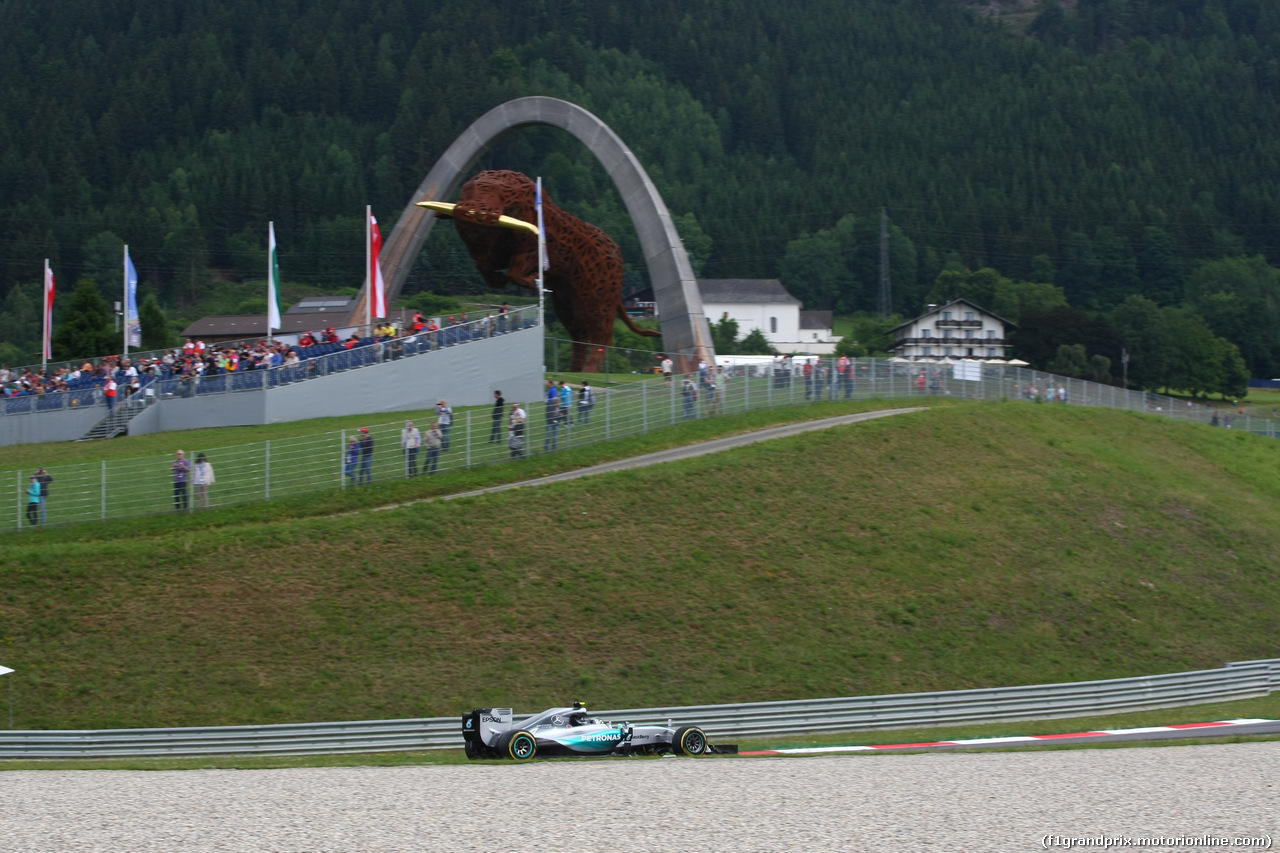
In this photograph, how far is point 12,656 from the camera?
78.5ft

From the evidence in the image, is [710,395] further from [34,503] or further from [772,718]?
[34,503]

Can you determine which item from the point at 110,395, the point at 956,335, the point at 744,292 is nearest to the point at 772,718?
the point at 110,395

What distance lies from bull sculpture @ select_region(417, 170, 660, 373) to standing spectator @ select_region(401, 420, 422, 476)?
41.2ft

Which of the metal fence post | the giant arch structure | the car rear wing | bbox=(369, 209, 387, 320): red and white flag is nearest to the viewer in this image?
the car rear wing

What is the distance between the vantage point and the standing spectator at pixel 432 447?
3231 cm

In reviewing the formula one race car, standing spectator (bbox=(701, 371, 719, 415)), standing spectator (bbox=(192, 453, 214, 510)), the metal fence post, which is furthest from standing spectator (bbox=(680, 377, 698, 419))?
the formula one race car

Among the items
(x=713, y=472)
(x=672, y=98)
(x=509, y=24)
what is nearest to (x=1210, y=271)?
(x=672, y=98)

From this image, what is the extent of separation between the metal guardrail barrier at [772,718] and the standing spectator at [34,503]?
360 inches

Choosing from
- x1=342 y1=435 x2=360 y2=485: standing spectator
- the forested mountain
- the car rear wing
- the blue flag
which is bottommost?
the car rear wing

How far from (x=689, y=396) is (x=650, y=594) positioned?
39.9ft

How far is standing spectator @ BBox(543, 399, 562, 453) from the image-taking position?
3469 cm

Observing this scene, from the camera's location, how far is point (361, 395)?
1576 inches

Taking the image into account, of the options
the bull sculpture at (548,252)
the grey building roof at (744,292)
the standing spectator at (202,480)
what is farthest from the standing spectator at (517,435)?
the grey building roof at (744,292)

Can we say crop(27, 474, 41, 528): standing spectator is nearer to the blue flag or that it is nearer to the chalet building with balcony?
the blue flag
